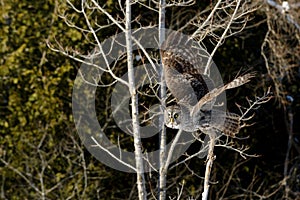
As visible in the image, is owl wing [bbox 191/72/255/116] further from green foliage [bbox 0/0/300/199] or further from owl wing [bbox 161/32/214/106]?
green foliage [bbox 0/0/300/199]

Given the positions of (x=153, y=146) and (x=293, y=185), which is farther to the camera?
(x=293, y=185)

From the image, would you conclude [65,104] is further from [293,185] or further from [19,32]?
[293,185]

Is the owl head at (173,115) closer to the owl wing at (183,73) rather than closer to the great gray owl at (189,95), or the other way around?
the great gray owl at (189,95)

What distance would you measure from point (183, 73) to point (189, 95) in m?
0.13

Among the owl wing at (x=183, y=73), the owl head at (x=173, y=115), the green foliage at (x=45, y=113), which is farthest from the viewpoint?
the green foliage at (x=45, y=113)

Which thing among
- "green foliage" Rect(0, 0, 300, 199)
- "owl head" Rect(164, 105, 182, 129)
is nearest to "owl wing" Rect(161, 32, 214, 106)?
"owl head" Rect(164, 105, 182, 129)

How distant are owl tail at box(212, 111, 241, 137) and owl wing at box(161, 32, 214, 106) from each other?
0.12 metres

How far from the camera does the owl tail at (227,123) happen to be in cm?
256

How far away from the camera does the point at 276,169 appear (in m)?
5.08

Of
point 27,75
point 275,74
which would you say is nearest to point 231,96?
point 275,74

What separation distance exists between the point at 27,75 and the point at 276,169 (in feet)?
7.03

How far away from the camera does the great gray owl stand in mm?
2539

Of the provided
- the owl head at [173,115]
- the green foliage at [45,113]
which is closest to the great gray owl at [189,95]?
Result: the owl head at [173,115]

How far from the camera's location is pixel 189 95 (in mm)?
2660
